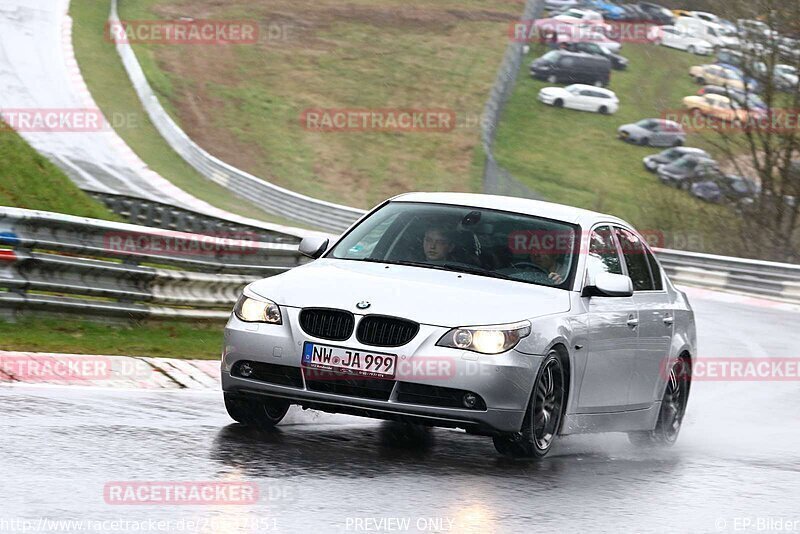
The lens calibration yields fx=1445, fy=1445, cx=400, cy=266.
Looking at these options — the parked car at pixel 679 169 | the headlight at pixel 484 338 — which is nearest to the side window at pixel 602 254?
the headlight at pixel 484 338

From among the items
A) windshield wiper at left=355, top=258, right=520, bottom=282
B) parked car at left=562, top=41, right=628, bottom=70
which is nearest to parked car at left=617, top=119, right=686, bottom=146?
parked car at left=562, top=41, right=628, bottom=70

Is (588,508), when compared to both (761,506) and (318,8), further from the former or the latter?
(318,8)

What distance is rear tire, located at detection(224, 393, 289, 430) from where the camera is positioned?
8125 millimetres

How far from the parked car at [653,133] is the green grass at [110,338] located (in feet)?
157

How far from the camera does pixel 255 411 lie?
8250mm

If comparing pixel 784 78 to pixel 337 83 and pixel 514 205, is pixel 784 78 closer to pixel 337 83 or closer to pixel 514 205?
pixel 337 83

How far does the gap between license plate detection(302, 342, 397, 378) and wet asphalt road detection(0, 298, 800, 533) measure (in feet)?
1.50

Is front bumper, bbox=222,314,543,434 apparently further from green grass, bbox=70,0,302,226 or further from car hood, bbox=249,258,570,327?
green grass, bbox=70,0,302,226

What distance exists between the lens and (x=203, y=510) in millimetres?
5828

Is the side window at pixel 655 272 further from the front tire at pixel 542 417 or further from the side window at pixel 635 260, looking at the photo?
the front tire at pixel 542 417

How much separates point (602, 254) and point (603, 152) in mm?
49114

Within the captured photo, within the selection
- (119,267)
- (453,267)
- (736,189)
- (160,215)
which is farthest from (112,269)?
(736,189)

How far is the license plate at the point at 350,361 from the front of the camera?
7.42 metres

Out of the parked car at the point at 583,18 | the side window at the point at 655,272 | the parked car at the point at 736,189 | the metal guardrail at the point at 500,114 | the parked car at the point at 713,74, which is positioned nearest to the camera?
the side window at the point at 655,272
